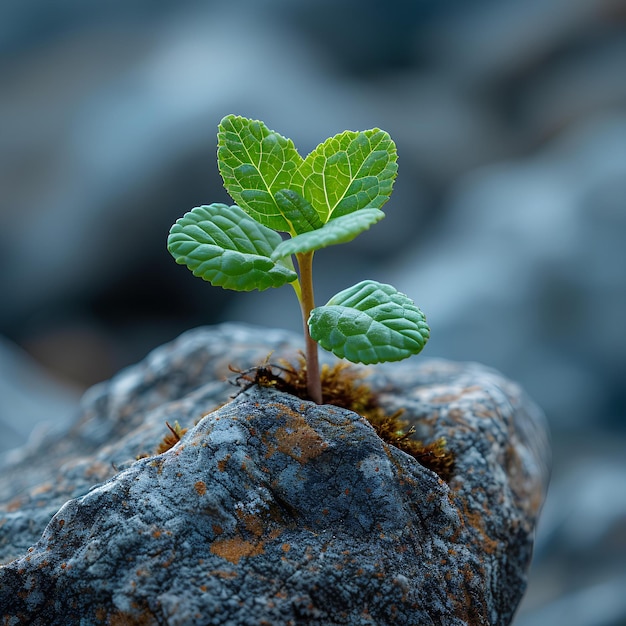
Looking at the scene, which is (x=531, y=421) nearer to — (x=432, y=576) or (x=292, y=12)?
(x=432, y=576)

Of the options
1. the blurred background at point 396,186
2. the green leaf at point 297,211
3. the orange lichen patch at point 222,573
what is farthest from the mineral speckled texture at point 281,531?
the blurred background at point 396,186

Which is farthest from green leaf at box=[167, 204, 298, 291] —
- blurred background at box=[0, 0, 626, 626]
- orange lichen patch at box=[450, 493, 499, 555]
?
blurred background at box=[0, 0, 626, 626]

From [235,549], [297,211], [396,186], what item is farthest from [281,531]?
[396,186]

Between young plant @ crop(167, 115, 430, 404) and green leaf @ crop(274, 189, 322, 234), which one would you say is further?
green leaf @ crop(274, 189, 322, 234)

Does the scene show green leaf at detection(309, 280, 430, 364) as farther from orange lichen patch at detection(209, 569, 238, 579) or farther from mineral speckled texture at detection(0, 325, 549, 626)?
orange lichen patch at detection(209, 569, 238, 579)

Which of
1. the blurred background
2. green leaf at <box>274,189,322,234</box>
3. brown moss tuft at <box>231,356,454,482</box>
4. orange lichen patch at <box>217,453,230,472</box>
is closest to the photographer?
orange lichen patch at <box>217,453,230,472</box>

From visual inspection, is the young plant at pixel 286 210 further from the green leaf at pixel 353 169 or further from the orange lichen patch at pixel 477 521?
the orange lichen patch at pixel 477 521

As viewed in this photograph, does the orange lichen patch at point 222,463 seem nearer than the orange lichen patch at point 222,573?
No
